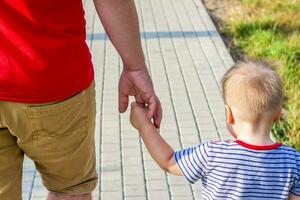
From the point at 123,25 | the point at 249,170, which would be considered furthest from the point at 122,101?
the point at 249,170

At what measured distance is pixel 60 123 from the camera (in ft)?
8.02

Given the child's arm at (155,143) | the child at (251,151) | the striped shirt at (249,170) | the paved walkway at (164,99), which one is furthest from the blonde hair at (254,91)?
the paved walkway at (164,99)

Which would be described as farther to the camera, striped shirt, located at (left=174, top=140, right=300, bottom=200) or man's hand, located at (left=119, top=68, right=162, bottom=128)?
man's hand, located at (left=119, top=68, right=162, bottom=128)

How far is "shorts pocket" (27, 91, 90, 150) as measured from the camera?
7.82ft

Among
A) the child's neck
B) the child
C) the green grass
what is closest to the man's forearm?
the child

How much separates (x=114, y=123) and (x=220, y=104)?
2.91ft

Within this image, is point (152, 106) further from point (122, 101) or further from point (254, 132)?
point (254, 132)

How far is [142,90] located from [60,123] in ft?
1.25

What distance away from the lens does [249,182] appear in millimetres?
2479

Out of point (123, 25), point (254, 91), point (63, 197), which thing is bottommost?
point (63, 197)

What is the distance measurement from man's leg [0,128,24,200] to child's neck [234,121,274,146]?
0.76m

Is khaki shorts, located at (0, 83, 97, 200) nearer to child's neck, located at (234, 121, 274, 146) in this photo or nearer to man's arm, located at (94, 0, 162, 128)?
man's arm, located at (94, 0, 162, 128)

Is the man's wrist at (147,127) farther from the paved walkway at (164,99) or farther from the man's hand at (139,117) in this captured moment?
the paved walkway at (164,99)

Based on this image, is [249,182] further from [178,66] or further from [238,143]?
[178,66]
